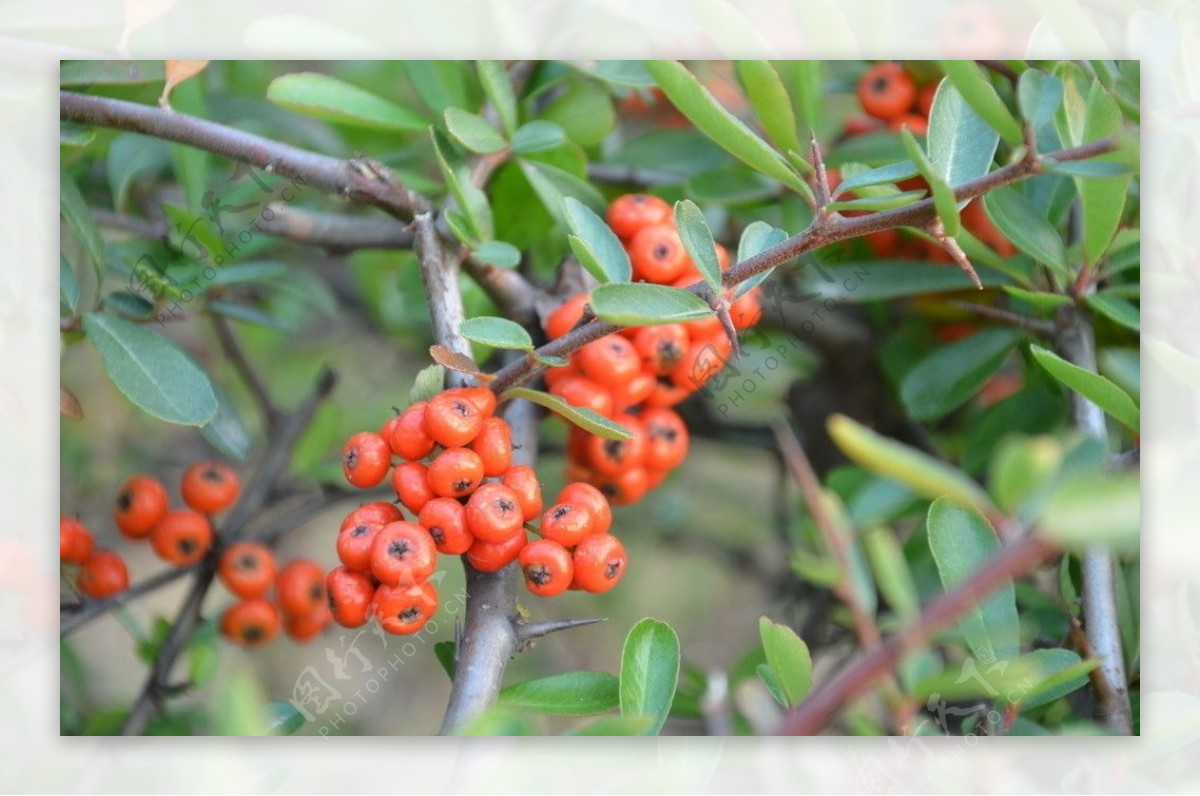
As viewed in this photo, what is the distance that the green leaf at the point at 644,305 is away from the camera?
1316 mm

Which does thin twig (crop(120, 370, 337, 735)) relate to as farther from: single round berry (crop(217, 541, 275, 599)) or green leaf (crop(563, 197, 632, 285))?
green leaf (crop(563, 197, 632, 285))

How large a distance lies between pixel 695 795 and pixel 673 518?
140 centimetres

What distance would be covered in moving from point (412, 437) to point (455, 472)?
0.29 ft

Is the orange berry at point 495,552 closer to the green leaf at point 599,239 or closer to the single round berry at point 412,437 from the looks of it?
the single round berry at point 412,437

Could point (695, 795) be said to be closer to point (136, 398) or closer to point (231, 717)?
point (231, 717)

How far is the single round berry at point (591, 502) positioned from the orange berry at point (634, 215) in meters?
0.45

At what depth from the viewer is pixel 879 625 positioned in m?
2.13

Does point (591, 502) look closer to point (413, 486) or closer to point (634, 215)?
point (413, 486)

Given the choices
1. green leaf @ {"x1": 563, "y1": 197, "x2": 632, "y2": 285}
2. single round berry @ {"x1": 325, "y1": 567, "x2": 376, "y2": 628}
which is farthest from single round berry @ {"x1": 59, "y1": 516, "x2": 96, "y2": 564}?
green leaf @ {"x1": 563, "y1": 197, "x2": 632, "y2": 285}

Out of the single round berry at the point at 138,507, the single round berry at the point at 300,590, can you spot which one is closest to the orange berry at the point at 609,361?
the single round berry at the point at 300,590

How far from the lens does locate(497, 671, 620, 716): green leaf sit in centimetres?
160

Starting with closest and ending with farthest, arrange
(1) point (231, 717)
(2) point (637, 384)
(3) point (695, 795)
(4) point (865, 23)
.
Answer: (1) point (231, 717), (3) point (695, 795), (2) point (637, 384), (4) point (865, 23)

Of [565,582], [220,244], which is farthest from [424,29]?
[565,582]

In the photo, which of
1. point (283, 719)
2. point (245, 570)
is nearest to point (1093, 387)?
point (283, 719)
